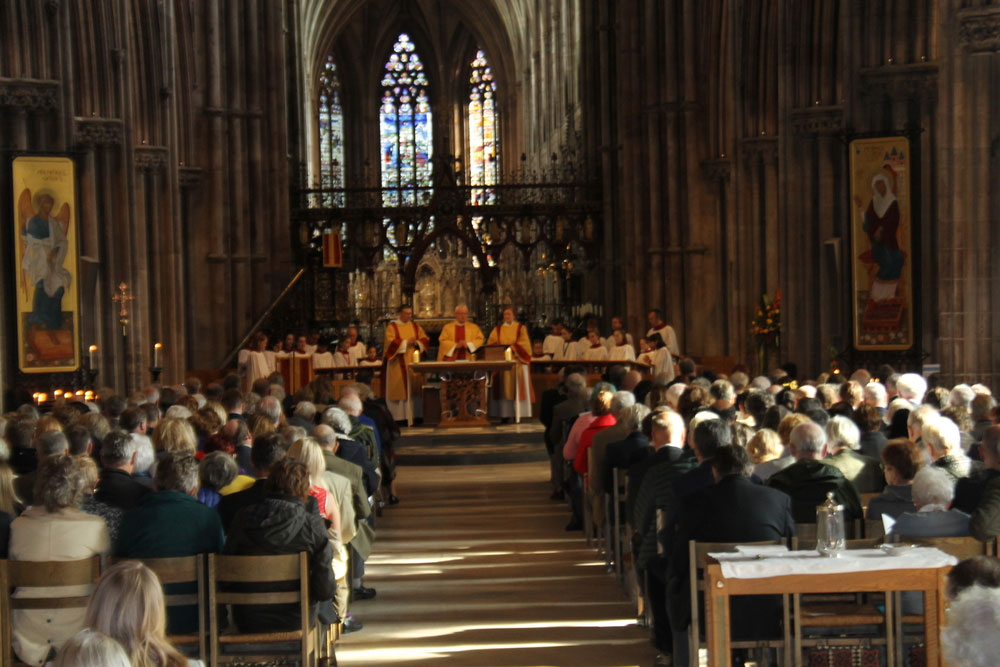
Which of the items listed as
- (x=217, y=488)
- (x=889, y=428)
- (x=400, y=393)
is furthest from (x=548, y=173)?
(x=217, y=488)

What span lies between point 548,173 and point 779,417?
1297 inches

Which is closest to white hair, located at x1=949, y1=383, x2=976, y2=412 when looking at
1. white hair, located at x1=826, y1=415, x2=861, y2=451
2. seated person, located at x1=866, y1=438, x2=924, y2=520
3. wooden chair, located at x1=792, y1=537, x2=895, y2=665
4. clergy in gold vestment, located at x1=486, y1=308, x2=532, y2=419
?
white hair, located at x1=826, y1=415, x2=861, y2=451

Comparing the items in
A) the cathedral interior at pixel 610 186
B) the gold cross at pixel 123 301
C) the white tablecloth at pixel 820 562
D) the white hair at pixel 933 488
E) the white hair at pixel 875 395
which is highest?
the cathedral interior at pixel 610 186

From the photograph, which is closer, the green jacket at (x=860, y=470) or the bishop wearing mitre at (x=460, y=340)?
the green jacket at (x=860, y=470)

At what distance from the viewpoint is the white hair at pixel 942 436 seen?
7.98 meters

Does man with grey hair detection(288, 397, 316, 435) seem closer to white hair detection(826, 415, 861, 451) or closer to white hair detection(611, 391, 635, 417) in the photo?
white hair detection(611, 391, 635, 417)

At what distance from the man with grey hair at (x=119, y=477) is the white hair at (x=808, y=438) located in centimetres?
348

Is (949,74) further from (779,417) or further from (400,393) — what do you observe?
(400,393)

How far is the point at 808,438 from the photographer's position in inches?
309

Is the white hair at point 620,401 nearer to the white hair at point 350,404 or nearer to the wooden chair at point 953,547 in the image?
the white hair at point 350,404

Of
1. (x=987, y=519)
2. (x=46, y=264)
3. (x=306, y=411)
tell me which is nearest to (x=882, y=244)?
(x=306, y=411)

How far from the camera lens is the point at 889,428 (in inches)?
430

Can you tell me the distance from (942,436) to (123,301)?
15850 millimetres

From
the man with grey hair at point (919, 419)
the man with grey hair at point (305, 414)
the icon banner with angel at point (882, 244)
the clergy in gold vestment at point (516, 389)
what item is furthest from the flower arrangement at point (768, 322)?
the man with grey hair at point (919, 419)
